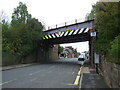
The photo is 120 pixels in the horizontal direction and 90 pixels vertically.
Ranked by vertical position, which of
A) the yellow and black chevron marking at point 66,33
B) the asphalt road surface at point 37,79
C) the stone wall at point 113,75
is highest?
the yellow and black chevron marking at point 66,33

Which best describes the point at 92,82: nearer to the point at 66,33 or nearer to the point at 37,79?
the point at 37,79

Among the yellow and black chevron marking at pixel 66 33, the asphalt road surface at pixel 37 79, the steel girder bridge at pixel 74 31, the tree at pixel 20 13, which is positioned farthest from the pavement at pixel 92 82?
the tree at pixel 20 13

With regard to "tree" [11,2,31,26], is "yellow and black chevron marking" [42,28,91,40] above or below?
below

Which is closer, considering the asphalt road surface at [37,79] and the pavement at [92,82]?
the pavement at [92,82]

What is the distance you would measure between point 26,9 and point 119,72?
4354 cm

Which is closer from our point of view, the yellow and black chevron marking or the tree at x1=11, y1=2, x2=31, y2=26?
the yellow and black chevron marking

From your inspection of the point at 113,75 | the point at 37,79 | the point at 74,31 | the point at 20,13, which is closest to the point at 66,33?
the point at 74,31

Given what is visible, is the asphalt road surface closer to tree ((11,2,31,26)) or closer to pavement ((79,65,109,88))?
pavement ((79,65,109,88))

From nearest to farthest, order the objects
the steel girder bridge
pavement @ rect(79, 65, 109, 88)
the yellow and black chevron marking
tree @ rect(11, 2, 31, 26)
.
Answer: pavement @ rect(79, 65, 109, 88) < the steel girder bridge < the yellow and black chevron marking < tree @ rect(11, 2, 31, 26)

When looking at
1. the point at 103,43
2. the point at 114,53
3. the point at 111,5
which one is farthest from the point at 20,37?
the point at 114,53

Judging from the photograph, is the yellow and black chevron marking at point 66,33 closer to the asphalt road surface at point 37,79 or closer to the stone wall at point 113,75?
the asphalt road surface at point 37,79

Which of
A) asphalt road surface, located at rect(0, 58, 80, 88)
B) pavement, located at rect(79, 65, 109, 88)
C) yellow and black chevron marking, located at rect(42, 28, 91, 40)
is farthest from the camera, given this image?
yellow and black chevron marking, located at rect(42, 28, 91, 40)

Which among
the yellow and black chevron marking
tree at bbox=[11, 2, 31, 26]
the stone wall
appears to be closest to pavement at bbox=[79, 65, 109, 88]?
the stone wall

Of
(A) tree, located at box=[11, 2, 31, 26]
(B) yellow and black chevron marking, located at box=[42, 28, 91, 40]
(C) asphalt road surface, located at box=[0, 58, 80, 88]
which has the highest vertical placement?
(A) tree, located at box=[11, 2, 31, 26]
